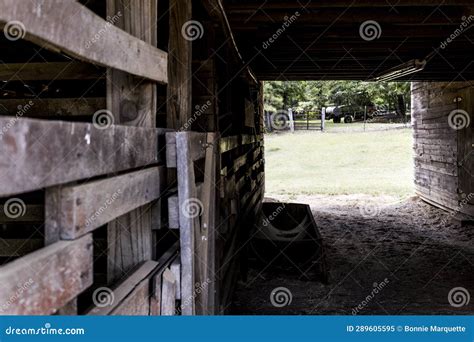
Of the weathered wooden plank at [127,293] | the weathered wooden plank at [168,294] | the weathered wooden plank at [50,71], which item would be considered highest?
the weathered wooden plank at [50,71]

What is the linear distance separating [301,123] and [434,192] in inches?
762

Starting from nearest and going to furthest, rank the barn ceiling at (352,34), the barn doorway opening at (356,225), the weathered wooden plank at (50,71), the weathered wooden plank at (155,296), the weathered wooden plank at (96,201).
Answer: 1. the weathered wooden plank at (96,201)
2. the weathered wooden plank at (155,296)
3. the weathered wooden plank at (50,71)
4. the barn ceiling at (352,34)
5. the barn doorway opening at (356,225)

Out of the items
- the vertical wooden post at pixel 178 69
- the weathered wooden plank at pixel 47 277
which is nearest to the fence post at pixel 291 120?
the vertical wooden post at pixel 178 69

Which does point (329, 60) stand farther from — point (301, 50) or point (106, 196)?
point (106, 196)

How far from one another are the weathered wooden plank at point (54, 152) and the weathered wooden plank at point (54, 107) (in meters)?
1.67

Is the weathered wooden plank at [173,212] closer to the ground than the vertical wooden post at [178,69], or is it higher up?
closer to the ground

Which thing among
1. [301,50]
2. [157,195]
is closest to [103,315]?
[157,195]

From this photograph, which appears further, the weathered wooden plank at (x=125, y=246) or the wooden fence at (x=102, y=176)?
the weathered wooden plank at (x=125, y=246)

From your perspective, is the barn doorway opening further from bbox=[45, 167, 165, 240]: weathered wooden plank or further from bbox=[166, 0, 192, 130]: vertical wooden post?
bbox=[45, 167, 165, 240]: weathered wooden plank

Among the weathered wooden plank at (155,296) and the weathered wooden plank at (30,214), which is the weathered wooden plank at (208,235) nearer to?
the weathered wooden plank at (155,296)

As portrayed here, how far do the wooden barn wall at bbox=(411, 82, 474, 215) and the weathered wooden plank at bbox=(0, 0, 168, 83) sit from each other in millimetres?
9538

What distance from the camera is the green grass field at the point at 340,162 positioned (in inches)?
696

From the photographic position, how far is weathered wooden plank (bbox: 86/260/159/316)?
5.27 feet

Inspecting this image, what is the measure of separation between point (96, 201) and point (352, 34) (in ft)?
18.9
